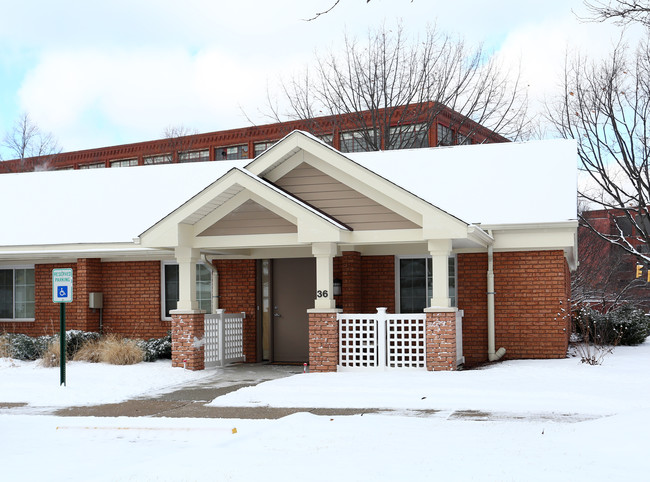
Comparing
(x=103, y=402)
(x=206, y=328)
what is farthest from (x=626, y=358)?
(x=103, y=402)

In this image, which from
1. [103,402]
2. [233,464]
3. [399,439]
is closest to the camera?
[233,464]

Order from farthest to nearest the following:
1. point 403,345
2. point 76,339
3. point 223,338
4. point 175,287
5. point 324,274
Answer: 1. point 175,287
2. point 76,339
3. point 223,338
4. point 324,274
5. point 403,345

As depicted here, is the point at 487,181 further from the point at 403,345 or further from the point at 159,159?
the point at 159,159

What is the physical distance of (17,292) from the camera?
2020 cm

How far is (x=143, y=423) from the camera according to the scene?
1023 cm

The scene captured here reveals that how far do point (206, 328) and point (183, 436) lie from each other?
7067mm

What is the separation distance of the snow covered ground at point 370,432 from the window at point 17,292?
5.93 m

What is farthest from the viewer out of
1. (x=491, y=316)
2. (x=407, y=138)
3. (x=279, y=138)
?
(x=279, y=138)

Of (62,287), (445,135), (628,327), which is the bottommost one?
(628,327)

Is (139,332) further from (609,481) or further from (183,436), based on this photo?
(609,481)

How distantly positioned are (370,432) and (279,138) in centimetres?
5001

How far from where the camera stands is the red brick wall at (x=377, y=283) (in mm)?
17312

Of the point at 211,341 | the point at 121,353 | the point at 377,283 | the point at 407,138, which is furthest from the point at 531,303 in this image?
the point at 407,138

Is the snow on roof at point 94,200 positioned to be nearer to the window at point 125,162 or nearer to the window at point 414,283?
the window at point 414,283
